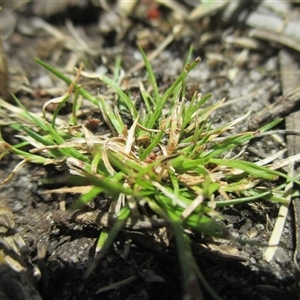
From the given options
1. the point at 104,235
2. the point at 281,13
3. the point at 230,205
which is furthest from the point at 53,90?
the point at 281,13

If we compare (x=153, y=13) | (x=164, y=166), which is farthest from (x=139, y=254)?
(x=153, y=13)

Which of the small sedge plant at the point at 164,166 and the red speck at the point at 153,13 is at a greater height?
the red speck at the point at 153,13

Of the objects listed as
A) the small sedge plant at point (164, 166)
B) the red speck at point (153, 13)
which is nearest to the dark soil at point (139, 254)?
the small sedge plant at point (164, 166)

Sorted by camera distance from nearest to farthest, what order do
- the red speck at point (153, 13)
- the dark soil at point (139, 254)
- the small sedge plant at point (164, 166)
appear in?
the small sedge plant at point (164, 166) < the dark soil at point (139, 254) < the red speck at point (153, 13)

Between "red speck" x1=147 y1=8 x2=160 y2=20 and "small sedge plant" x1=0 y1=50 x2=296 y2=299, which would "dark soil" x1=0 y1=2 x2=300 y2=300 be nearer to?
"small sedge plant" x1=0 y1=50 x2=296 y2=299

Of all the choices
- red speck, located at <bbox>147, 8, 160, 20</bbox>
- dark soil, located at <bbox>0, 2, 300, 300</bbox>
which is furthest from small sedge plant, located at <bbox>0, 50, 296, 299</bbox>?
red speck, located at <bbox>147, 8, 160, 20</bbox>

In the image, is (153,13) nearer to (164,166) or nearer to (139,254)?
(164,166)

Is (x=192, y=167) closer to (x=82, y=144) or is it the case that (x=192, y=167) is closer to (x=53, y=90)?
(x=82, y=144)

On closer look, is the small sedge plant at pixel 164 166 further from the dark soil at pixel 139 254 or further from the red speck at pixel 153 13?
the red speck at pixel 153 13
